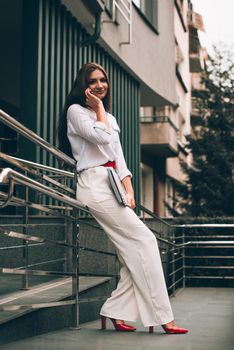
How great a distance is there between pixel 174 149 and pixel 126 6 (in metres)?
11.3

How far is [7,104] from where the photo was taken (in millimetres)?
14195

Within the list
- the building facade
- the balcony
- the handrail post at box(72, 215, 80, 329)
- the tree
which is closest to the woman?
the handrail post at box(72, 215, 80, 329)

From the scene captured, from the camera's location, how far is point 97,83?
524cm

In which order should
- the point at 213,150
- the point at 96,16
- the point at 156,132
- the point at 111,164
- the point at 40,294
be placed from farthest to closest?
the point at 156,132, the point at 213,150, the point at 96,16, the point at 40,294, the point at 111,164

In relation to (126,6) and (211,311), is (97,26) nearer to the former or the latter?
(126,6)

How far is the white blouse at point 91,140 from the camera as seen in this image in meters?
4.98

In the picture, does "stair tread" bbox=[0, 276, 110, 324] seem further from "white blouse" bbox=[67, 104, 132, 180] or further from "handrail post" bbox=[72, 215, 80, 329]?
"white blouse" bbox=[67, 104, 132, 180]

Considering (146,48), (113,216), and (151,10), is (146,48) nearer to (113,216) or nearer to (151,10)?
(151,10)

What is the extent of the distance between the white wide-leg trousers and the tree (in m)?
14.8

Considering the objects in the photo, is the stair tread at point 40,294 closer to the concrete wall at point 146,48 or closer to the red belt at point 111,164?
the red belt at point 111,164

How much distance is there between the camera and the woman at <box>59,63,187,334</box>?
5.08 meters

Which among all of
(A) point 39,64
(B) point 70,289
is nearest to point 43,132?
(A) point 39,64

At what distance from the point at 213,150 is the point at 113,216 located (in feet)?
54.1

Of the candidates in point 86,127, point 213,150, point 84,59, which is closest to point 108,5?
point 84,59
